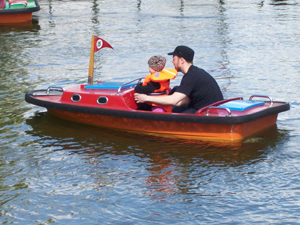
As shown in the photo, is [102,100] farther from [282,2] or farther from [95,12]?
[282,2]

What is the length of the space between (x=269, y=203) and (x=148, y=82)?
2843mm

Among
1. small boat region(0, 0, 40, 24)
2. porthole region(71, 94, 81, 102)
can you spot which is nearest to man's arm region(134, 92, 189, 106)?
porthole region(71, 94, 81, 102)

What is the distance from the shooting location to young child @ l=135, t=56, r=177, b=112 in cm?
731

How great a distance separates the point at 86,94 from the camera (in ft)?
25.9

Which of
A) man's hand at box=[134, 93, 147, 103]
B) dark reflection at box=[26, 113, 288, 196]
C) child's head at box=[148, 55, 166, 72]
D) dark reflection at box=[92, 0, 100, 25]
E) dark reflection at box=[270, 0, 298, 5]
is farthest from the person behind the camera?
dark reflection at box=[270, 0, 298, 5]

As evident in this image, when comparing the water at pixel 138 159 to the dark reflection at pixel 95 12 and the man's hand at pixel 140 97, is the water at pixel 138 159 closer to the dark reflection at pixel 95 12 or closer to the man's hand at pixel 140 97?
the man's hand at pixel 140 97

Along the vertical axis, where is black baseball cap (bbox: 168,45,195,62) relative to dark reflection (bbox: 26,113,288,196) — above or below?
above

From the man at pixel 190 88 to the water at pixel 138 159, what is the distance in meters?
0.57

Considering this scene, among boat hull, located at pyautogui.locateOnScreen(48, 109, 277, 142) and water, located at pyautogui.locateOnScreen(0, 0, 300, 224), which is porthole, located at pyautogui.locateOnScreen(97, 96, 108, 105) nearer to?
boat hull, located at pyautogui.locateOnScreen(48, 109, 277, 142)

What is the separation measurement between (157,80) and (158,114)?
0.49 m

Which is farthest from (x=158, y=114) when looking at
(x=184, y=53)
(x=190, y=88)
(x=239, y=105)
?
(x=239, y=105)

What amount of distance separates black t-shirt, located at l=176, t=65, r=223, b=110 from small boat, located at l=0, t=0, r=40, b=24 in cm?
1318

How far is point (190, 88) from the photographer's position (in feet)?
23.4

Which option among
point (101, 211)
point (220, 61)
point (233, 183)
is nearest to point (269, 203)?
point (233, 183)
